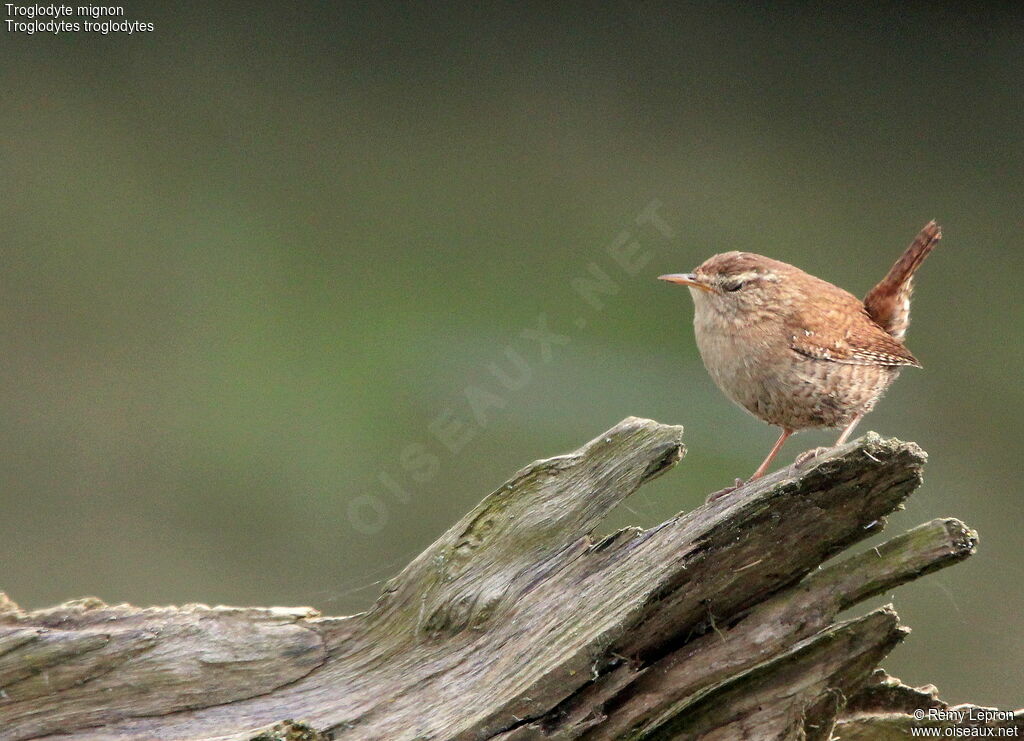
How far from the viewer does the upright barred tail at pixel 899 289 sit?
10.4 ft

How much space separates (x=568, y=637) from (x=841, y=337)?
1.33 meters

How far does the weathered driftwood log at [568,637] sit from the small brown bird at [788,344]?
53cm

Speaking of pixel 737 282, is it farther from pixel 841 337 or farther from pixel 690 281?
pixel 841 337

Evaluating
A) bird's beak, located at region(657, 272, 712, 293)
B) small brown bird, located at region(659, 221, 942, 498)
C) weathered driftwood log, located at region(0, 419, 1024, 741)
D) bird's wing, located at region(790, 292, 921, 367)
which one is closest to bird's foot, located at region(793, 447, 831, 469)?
weathered driftwood log, located at region(0, 419, 1024, 741)

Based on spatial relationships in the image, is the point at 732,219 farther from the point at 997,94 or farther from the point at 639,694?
the point at 639,694

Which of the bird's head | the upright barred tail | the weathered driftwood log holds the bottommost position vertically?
the weathered driftwood log

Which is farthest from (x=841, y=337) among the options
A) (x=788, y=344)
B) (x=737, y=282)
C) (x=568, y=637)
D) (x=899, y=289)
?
(x=568, y=637)

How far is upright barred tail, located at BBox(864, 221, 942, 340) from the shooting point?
3156mm

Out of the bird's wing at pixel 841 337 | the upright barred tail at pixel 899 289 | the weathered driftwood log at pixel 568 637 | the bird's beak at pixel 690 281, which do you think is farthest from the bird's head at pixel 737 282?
the weathered driftwood log at pixel 568 637

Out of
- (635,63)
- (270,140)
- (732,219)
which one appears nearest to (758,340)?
(732,219)

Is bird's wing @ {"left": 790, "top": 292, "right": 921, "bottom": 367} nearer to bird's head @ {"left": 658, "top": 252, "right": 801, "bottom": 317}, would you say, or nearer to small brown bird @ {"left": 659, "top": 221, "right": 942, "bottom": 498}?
small brown bird @ {"left": 659, "top": 221, "right": 942, "bottom": 498}

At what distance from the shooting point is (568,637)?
209 cm

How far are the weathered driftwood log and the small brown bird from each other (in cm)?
53

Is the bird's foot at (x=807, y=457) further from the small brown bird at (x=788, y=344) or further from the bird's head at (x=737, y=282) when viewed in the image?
the bird's head at (x=737, y=282)
